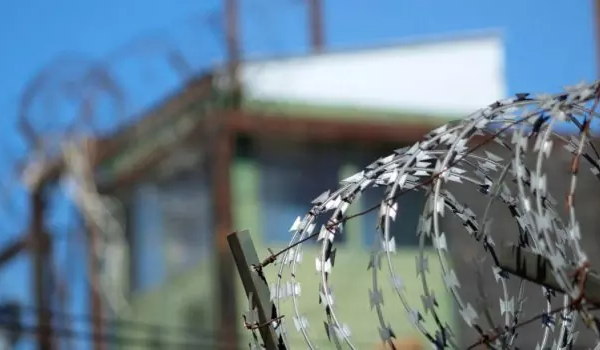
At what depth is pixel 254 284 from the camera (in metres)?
5.23

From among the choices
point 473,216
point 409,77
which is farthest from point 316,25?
point 473,216

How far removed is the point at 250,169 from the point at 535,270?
16.5 metres

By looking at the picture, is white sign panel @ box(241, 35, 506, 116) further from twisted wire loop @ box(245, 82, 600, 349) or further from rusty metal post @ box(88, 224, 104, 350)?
twisted wire loop @ box(245, 82, 600, 349)

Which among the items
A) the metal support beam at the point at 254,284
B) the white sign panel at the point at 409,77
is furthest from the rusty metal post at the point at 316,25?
the metal support beam at the point at 254,284

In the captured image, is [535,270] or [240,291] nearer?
[535,270]

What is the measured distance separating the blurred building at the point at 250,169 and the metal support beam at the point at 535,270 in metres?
14.3

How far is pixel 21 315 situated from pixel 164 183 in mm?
4055

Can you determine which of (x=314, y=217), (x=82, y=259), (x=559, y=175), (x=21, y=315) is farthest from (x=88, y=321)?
(x=314, y=217)

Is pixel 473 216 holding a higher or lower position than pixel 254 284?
higher

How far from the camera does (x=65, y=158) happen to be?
67.6 feet

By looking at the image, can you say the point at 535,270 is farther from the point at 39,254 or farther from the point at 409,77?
the point at 409,77

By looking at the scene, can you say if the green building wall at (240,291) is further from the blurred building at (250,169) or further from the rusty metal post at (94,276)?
the rusty metal post at (94,276)

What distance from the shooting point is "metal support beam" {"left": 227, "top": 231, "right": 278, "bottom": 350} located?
16.8ft

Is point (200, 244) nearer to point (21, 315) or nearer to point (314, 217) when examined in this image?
point (21, 315)
